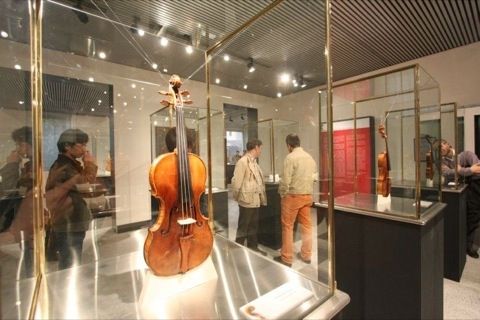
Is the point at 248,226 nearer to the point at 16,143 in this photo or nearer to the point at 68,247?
the point at 68,247

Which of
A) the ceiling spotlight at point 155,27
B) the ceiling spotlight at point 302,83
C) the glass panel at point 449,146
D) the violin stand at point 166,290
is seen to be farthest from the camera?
the glass panel at point 449,146

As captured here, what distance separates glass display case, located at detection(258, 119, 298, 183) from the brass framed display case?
0.05 metres

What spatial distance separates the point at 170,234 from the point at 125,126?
1092 mm

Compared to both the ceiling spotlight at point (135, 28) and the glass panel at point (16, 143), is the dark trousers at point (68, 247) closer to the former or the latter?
the glass panel at point (16, 143)

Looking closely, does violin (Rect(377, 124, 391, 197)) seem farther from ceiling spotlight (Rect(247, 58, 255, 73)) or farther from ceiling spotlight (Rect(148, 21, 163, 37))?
ceiling spotlight (Rect(148, 21, 163, 37))

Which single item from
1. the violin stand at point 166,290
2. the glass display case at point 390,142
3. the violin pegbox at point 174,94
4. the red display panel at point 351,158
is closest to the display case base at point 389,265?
the glass display case at point 390,142

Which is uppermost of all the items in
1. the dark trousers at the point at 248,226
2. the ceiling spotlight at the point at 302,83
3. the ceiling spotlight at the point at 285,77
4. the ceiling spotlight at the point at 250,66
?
the ceiling spotlight at the point at 250,66

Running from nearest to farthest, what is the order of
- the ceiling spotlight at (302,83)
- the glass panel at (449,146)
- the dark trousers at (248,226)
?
the ceiling spotlight at (302,83) < the dark trousers at (248,226) < the glass panel at (449,146)

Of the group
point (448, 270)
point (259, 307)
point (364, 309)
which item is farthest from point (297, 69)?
point (448, 270)

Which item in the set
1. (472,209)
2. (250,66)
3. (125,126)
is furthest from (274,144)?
(472,209)

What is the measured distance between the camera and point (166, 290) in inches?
34.1

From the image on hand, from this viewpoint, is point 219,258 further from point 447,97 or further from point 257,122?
point 447,97

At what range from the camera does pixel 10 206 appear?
1.21 m

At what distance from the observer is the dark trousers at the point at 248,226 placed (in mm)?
2626
